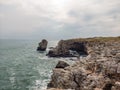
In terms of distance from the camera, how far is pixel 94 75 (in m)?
45.5

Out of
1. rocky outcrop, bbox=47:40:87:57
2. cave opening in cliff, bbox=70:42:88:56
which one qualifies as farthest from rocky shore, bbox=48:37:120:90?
cave opening in cliff, bbox=70:42:88:56

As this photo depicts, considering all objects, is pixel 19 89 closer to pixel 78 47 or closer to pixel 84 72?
pixel 84 72

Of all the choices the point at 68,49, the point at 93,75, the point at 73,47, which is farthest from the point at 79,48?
the point at 93,75

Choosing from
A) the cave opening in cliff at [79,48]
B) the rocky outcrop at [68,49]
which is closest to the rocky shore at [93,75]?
the rocky outcrop at [68,49]

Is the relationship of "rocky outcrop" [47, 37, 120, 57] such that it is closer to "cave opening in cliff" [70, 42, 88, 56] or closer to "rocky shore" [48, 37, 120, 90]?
"cave opening in cliff" [70, 42, 88, 56]

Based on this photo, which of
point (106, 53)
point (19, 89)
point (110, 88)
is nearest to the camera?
point (110, 88)

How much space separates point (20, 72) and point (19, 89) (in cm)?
2832

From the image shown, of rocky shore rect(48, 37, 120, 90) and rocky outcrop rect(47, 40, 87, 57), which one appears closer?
rocky shore rect(48, 37, 120, 90)

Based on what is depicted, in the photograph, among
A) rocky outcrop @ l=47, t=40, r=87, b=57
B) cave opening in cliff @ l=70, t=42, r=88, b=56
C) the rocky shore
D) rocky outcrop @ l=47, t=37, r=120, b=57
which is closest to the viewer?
the rocky shore

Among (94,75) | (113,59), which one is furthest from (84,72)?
(113,59)

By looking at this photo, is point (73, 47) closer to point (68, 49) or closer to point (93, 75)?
point (68, 49)

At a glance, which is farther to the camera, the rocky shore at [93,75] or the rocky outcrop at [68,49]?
the rocky outcrop at [68,49]

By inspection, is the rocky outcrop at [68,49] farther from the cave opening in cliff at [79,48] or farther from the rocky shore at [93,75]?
the rocky shore at [93,75]

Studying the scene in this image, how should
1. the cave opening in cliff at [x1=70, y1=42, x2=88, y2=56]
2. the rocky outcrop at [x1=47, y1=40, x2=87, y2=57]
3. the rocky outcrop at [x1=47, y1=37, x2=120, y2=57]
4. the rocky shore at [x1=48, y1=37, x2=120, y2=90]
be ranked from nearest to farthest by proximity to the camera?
the rocky shore at [x1=48, y1=37, x2=120, y2=90] → the rocky outcrop at [x1=47, y1=37, x2=120, y2=57] → the rocky outcrop at [x1=47, y1=40, x2=87, y2=57] → the cave opening in cliff at [x1=70, y1=42, x2=88, y2=56]
